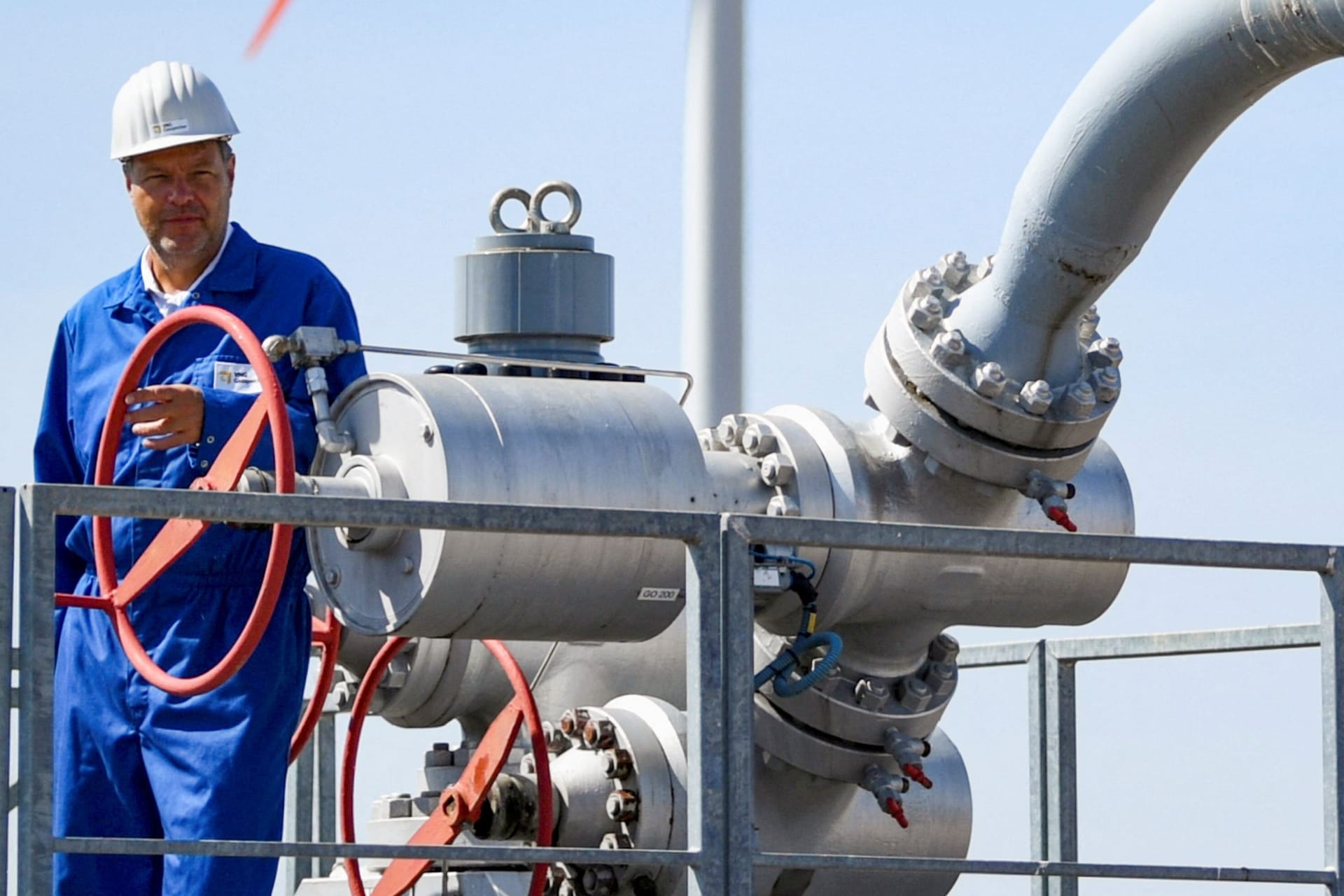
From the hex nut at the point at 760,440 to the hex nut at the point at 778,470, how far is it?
49 millimetres

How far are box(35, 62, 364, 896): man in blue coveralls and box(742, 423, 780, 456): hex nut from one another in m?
0.71

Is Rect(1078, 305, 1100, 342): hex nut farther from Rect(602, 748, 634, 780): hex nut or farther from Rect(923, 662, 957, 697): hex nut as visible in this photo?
Rect(602, 748, 634, 780): hex nut

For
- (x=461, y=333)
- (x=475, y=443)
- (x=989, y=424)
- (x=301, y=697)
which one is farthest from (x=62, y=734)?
(x=989, y=424)

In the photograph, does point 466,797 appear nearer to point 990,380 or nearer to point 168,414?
point 168,414

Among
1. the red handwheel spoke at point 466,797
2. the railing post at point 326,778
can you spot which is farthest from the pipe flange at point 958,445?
the railing post at point 326,778

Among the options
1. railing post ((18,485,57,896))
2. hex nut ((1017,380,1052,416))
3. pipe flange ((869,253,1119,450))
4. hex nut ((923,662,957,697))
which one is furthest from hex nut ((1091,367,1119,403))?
railing post ((18,485,57,896))

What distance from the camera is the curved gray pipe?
4.00 meters

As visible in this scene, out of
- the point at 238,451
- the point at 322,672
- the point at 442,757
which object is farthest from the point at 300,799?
Answer: the point at 238,451

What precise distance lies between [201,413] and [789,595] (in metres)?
1.06

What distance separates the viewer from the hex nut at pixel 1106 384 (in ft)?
14.2

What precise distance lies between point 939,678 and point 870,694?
18 centimetres

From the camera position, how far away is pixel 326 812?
576 centimetres

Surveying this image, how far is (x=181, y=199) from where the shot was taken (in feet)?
13.8

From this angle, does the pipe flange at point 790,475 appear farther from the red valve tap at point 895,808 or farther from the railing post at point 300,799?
the railing post at point 300,799
